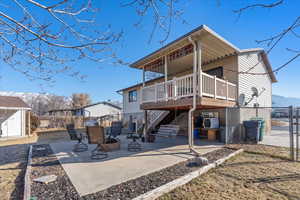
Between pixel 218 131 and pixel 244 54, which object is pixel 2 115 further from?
pixel 244 54

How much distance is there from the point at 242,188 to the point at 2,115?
52.0ft

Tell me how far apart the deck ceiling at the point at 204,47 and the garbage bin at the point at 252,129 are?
366cm

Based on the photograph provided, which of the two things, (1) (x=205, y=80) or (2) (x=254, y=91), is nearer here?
(1) (x=205, y=80)

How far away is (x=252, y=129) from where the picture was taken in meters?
7.50

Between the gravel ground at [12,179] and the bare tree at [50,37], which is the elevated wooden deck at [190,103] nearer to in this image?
the bare tree at [50,37]

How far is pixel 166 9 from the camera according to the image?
2.64m

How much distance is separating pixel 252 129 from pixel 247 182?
5158 mm

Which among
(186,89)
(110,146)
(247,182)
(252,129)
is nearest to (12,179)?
(110,146)

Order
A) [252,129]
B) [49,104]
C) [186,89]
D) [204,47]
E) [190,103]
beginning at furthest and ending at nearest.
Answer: [49,104] < [252,129] < [204,47] < [186,89] < [190,103]

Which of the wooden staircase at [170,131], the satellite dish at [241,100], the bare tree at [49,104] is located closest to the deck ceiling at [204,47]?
the satellite dish at [241,100]

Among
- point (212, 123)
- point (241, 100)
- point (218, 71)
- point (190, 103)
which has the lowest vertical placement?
point (212, 123)

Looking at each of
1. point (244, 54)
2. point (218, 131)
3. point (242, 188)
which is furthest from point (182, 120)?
point (242, 188)

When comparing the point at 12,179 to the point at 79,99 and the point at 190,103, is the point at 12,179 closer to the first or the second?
the point at 190,103

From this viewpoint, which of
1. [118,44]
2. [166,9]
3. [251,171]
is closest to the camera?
[166,9]
